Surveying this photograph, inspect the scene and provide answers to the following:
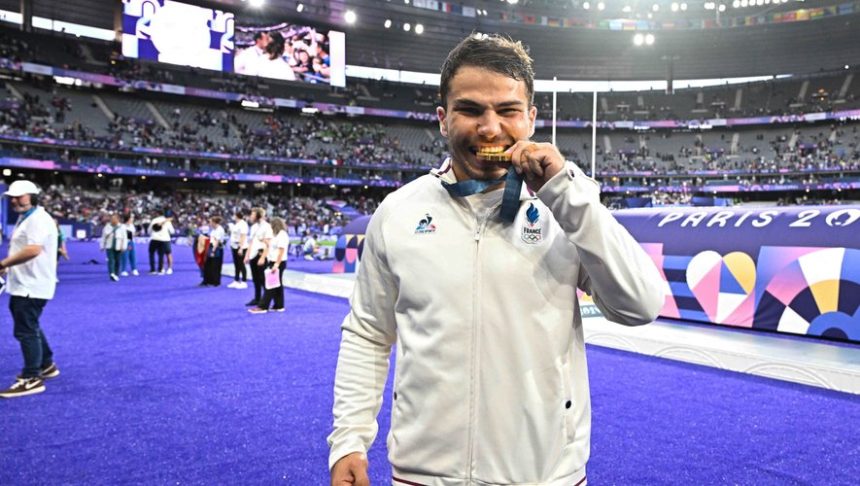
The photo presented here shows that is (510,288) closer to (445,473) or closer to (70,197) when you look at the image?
(445,473)

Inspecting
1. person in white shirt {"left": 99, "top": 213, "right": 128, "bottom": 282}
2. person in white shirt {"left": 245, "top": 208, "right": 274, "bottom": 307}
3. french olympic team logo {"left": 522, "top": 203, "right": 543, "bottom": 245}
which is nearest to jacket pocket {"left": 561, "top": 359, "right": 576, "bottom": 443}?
french olympic team logo {"left": 522, "top": 203, "right": 543, "bottom": 245}

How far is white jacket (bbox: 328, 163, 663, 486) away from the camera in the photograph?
1.55 metres

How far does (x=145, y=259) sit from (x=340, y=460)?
24966 mm

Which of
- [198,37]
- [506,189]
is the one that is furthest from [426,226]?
[198,37]

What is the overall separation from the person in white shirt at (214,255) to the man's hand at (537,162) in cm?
1383

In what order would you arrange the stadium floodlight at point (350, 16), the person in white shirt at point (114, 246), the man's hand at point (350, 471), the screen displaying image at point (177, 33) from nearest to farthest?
the man's hand at point (350, 471) < the person in white shirt at point (114, 246) < the screen displaying image at point (177, 33) < the stadium floodlight at point (350, 16)

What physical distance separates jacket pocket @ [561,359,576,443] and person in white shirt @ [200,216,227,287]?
13756 millimetres

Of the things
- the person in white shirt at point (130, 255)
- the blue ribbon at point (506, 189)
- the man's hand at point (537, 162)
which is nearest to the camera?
the man's hand at point (537, 162)

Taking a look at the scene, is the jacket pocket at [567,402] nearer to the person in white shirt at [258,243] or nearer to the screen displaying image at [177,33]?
the person in white shirt at [258,243]

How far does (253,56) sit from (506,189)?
52333 mm

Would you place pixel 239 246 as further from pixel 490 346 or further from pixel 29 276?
pixel 490 346

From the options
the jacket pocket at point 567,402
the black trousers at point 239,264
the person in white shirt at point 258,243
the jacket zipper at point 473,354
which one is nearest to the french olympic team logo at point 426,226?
the jacket zipper at point 473,354

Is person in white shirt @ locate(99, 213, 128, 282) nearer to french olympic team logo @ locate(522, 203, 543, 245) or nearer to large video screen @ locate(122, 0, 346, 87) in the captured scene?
french olympic team logo @ locate(522, 203, 543, 245)

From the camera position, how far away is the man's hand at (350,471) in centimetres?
162
